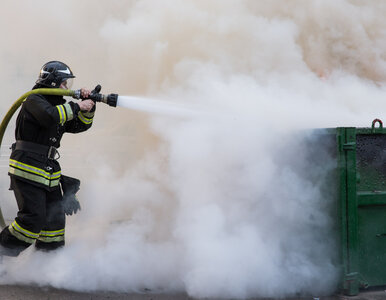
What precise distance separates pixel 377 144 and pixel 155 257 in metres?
1.90

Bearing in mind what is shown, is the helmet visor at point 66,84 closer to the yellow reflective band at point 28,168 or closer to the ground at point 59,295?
the yellow reflective band at point 28,168

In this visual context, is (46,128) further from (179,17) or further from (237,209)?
(179,17)

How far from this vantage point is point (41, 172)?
340cm

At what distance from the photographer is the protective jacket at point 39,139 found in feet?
10.9

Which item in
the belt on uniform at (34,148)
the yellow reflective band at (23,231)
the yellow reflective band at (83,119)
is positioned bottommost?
the yellow reflective band at (23,231)

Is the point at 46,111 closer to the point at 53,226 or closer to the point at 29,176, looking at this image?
the point at 29,176

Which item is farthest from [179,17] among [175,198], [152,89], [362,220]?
[362,220]

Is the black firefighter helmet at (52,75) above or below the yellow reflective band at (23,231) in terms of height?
above

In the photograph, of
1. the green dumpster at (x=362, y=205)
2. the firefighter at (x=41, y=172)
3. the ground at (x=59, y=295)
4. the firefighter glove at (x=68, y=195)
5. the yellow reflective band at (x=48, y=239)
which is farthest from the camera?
the firefighter glove at (x=68, y=195)

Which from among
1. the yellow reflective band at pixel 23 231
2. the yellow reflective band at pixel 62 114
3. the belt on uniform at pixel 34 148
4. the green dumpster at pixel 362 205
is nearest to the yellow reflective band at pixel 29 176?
the belt on uniform at pixel 34 148

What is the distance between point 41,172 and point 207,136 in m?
1.25

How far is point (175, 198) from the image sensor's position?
12.5 feet

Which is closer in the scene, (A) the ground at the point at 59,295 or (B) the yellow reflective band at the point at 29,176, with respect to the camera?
(A) the ground at the point at 59,295

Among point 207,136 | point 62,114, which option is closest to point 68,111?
point 62,114
